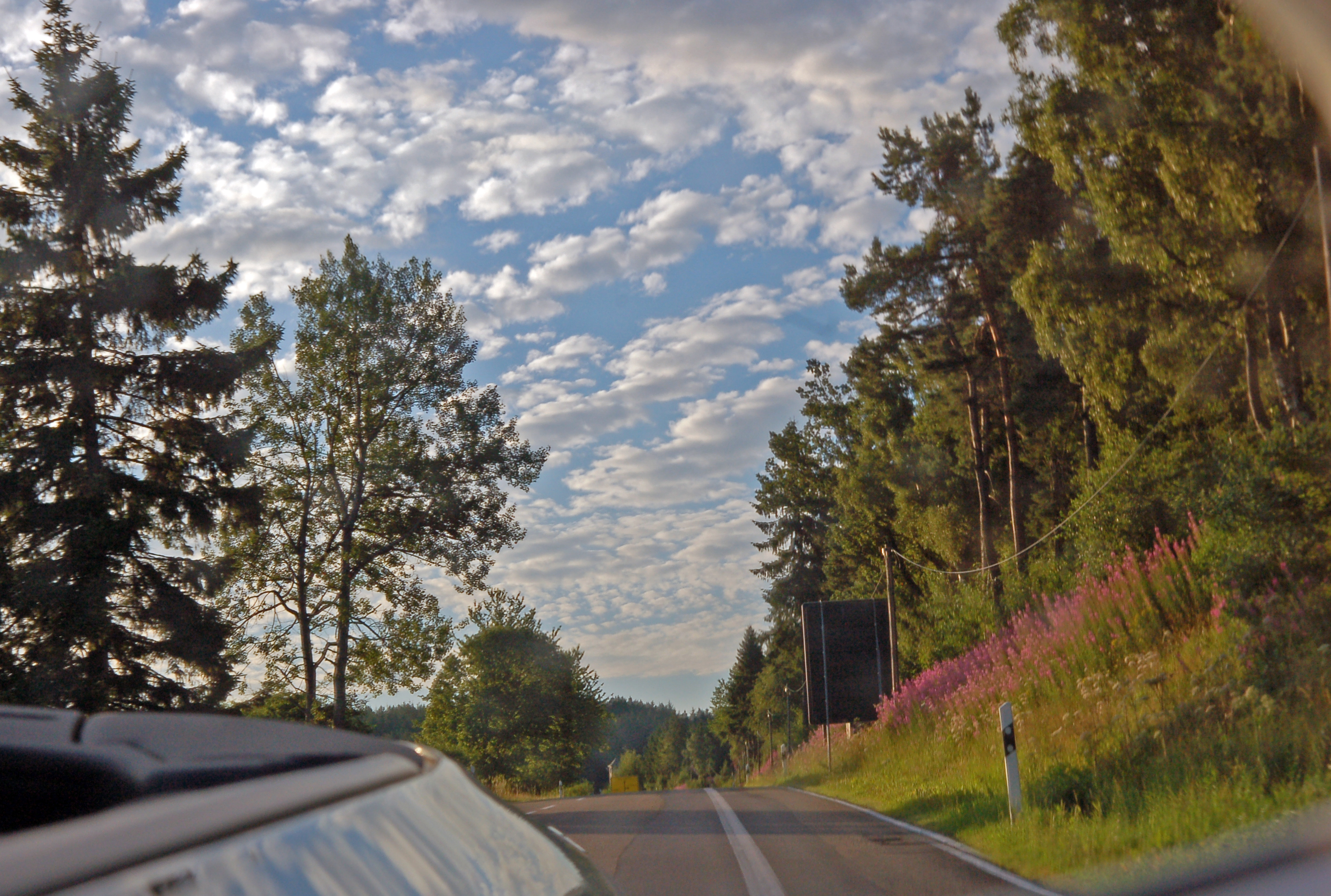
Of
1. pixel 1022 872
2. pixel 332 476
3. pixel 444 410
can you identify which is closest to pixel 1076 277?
pixel 1022 872

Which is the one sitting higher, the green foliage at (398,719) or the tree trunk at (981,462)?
the tree trunk at (981,462)

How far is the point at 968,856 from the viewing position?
29.2 ft

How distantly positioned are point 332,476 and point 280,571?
3280 mm

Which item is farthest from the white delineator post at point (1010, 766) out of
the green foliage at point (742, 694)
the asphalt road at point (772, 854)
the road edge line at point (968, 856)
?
the green foliage at point (742, 694)

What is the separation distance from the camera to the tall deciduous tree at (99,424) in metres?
18.6

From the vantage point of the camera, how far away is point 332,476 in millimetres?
30125

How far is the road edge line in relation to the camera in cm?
710

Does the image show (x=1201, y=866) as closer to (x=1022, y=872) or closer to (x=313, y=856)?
(x=1022, y=872)

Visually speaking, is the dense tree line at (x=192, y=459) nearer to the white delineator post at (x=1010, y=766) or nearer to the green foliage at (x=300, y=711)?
the green foliage at (x=300, y=711)

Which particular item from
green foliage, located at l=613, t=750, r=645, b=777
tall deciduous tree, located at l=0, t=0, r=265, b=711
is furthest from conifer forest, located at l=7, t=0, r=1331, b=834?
green foliage, located at l=613, t=750, r=645, b=777

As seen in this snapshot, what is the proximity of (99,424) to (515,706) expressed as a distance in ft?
142

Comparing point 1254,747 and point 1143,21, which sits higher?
point 1143,21

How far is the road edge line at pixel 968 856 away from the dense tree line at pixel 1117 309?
4517 mm

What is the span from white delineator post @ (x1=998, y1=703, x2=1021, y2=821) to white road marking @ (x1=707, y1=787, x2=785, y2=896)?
2709 millimetres
